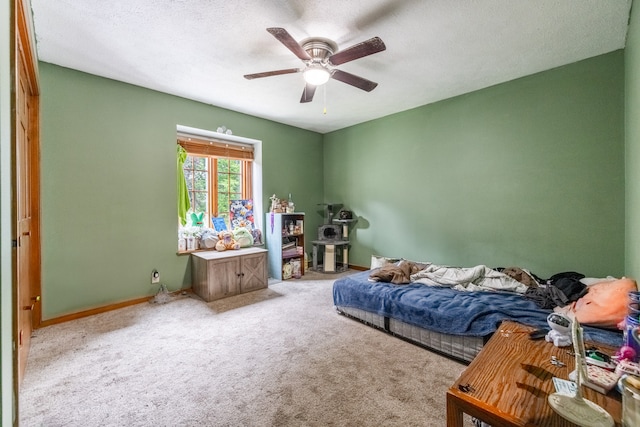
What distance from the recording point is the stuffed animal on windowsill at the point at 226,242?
12.9 feet

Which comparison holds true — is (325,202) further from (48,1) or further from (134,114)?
(48,1)

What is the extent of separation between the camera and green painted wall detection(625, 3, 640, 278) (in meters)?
1.99

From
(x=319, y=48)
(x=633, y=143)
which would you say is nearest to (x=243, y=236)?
(x=319, y=48)

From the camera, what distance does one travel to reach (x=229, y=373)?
198 centimetres

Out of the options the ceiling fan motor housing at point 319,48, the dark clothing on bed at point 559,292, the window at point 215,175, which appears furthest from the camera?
the window at point 215,175

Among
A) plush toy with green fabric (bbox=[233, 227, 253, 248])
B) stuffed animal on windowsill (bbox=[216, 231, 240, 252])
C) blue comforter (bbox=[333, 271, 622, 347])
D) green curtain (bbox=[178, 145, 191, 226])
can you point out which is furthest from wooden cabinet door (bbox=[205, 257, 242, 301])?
blue comforter (bbox=[333, 271, 622, 347])

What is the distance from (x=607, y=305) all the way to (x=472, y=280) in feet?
3.49

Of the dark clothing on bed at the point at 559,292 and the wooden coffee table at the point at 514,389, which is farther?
the dark clothing on bed at the point at 559,292

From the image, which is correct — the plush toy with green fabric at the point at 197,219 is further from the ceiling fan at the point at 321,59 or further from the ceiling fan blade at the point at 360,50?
the ceiling fan blade at the point at 360,50

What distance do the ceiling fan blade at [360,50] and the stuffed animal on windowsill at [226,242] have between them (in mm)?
2856

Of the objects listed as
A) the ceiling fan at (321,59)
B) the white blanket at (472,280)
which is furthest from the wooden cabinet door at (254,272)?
the ceiling fan at (321,59)

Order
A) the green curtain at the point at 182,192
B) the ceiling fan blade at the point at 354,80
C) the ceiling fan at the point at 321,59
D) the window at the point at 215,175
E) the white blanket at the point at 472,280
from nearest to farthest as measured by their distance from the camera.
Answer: the ceiling fan at the point at 321,59
the ceiling fan blade at the point at 354,80
the white blanket at the point at 472,280
the green curtain at the point at 182,192
the window at the point at 215,175

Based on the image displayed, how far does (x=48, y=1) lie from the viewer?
6.41 ft

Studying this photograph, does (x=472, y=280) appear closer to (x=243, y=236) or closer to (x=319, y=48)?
(x=319, y=48)
